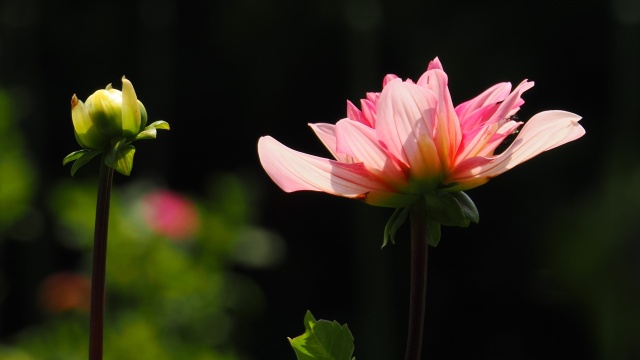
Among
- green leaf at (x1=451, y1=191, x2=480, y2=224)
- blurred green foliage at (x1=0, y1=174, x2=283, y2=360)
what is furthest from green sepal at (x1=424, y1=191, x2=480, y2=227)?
blurred green foliage at (x1=0, y1=174, x2=283, y2=360)

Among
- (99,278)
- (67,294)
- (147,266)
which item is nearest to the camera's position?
(99,278)

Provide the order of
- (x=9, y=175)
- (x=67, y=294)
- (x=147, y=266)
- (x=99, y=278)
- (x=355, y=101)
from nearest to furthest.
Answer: (x=99, y=278)
(x=9, y=175)
(x=147, y=266)
(x=67, y=294)
(x=355, y=101)

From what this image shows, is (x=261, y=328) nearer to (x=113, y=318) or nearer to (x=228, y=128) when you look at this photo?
(x=228, y=128)

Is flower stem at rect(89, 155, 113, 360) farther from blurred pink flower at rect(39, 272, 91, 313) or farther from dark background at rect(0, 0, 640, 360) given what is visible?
dark background at rect(0, 0, 640, 360)

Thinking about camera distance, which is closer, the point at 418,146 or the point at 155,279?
A: the point at 418,146

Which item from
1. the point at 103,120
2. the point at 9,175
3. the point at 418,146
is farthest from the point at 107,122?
the point at 9,175

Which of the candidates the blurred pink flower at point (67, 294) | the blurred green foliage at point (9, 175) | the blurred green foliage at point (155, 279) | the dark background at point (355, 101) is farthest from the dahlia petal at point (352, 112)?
the dark background at point (355, 101)

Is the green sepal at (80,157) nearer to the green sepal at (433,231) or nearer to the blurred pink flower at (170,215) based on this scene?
the green sepal at (433,231)

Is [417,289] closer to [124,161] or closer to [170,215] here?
[124,161]
